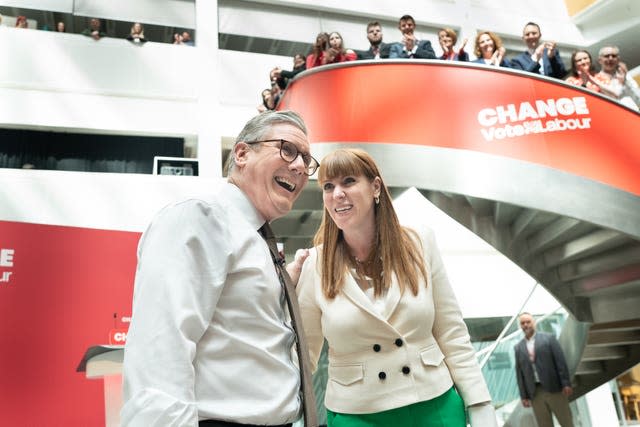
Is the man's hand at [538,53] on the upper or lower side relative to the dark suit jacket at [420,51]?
lower

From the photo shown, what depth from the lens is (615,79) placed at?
5.52 m

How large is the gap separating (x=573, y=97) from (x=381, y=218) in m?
3.52

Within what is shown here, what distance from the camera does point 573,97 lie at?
4.65 m

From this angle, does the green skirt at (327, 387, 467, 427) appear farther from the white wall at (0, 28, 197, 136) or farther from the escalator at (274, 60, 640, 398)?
the white wall at (0, 28, 197, 136)

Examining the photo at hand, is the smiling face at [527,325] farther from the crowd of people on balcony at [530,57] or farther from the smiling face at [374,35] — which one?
the smiling face at [374,35]

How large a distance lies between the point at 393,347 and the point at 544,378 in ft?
14.2

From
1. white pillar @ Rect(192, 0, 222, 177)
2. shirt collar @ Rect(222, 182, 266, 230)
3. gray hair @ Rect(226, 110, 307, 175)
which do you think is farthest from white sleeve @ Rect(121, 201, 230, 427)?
white pillar @ Rect(192, 0, 222, 177)

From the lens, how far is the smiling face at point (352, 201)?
1938 mm

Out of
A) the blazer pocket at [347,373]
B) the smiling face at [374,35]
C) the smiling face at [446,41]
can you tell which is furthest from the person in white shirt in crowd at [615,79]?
the blazer pocket at [347,373]

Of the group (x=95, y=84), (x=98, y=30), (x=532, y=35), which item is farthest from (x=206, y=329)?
(x=98, y=30)

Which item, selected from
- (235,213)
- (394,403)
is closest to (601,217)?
(394,403)

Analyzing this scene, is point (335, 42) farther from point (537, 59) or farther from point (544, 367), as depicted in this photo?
point (544, 367)

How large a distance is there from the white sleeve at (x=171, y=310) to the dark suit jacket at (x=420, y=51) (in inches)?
193

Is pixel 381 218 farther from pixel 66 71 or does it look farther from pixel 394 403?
pixel 66 71
